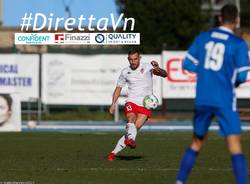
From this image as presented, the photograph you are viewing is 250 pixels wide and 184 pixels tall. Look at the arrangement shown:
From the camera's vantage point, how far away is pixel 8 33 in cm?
4303

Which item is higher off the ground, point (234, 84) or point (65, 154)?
point (234, 84)

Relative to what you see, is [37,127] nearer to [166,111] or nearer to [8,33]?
[166,111]

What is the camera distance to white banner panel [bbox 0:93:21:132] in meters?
24.9

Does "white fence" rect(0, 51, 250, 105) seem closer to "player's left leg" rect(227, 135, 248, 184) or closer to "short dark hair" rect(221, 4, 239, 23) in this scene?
"short dark hair" rect(221, 4, 239, 23)

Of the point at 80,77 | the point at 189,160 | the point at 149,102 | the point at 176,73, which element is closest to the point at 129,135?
the point at 149,102

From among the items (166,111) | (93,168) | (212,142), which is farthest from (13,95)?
(93,168)

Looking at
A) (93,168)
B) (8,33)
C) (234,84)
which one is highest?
(8,33)

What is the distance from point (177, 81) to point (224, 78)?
2274 cm

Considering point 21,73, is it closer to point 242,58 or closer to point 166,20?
point 166,20

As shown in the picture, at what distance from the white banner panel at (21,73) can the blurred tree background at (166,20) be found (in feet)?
39.9

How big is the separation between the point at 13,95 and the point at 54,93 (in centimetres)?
703

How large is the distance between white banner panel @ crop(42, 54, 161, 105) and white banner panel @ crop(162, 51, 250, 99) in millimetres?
586

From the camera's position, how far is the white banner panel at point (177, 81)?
32.0 metres

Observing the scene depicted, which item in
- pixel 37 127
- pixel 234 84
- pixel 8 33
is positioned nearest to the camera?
pixel 234 84
